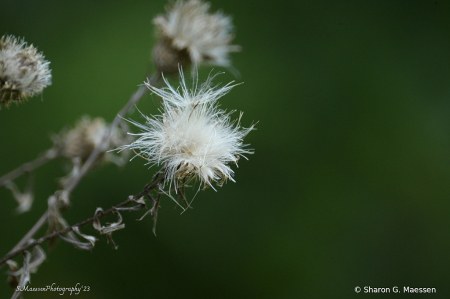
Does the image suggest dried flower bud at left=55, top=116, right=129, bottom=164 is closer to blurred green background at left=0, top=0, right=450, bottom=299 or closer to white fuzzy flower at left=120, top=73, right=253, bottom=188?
white fuzzy flower at left=120, top=73, right=253, bottom=188

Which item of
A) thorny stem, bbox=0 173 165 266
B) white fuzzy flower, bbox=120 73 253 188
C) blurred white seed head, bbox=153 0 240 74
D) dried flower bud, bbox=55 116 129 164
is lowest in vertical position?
thorny stem, bbox=0 173 165 266

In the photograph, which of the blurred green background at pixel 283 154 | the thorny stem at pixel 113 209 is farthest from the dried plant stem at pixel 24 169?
the blurred green background at pixel 283 154

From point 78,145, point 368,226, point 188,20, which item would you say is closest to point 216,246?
point 368,226

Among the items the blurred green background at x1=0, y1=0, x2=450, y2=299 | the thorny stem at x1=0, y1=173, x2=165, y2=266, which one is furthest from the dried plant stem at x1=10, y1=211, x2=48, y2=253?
the blurred green background at x1=0, y1=0, x2=450, y2=299

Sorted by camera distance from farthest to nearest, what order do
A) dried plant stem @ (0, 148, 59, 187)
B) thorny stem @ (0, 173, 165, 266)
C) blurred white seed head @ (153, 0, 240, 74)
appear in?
blurred white seed head @ (153, 0, 240, 74) → dried plant stem @ (0, 148, 59, 187) → thorny stem @ (0, 173, 165, 266)

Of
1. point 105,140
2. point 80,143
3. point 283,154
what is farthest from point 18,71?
point 283,154

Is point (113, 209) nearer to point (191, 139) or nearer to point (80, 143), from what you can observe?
point (191, 139)

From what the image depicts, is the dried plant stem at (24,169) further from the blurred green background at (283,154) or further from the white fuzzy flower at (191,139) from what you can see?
the blurred green background at (283,154)
